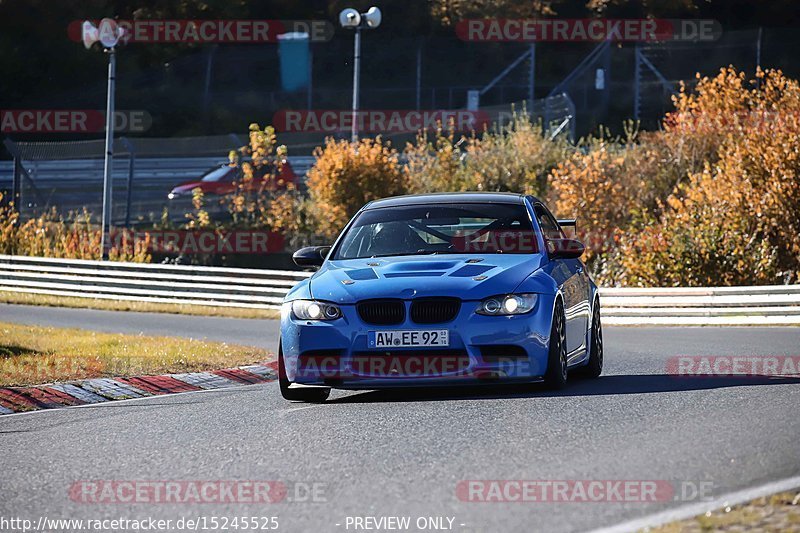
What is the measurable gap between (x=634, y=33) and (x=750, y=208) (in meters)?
28.6

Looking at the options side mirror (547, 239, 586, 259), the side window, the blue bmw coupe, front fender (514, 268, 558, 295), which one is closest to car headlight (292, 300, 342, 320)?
the blue bmw coupe

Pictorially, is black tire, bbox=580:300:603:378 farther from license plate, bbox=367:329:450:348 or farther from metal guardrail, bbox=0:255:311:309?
metal guardrail, bbox=0:255:311:309

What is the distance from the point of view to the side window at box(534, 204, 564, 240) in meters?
12.9

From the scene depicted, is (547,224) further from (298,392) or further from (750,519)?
(750,519)

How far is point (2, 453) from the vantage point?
9406 mm

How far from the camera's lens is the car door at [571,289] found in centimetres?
1193

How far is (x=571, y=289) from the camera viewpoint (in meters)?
12.3

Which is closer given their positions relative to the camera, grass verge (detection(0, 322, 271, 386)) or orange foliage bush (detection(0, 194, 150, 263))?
grass verge (detection(0, 322, 271, 386))

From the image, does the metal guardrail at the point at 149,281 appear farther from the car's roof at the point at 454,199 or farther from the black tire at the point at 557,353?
the black tire at the point at 557,353

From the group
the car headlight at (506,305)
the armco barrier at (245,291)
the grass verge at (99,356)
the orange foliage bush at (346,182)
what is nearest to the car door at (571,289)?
the car headlight at (506,305)

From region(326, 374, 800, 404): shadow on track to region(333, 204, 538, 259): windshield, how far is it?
1.12m

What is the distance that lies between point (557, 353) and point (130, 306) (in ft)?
65.6

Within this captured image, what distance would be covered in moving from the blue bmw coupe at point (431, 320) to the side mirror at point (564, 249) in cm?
2

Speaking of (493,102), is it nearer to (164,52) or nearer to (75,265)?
(164,52)
